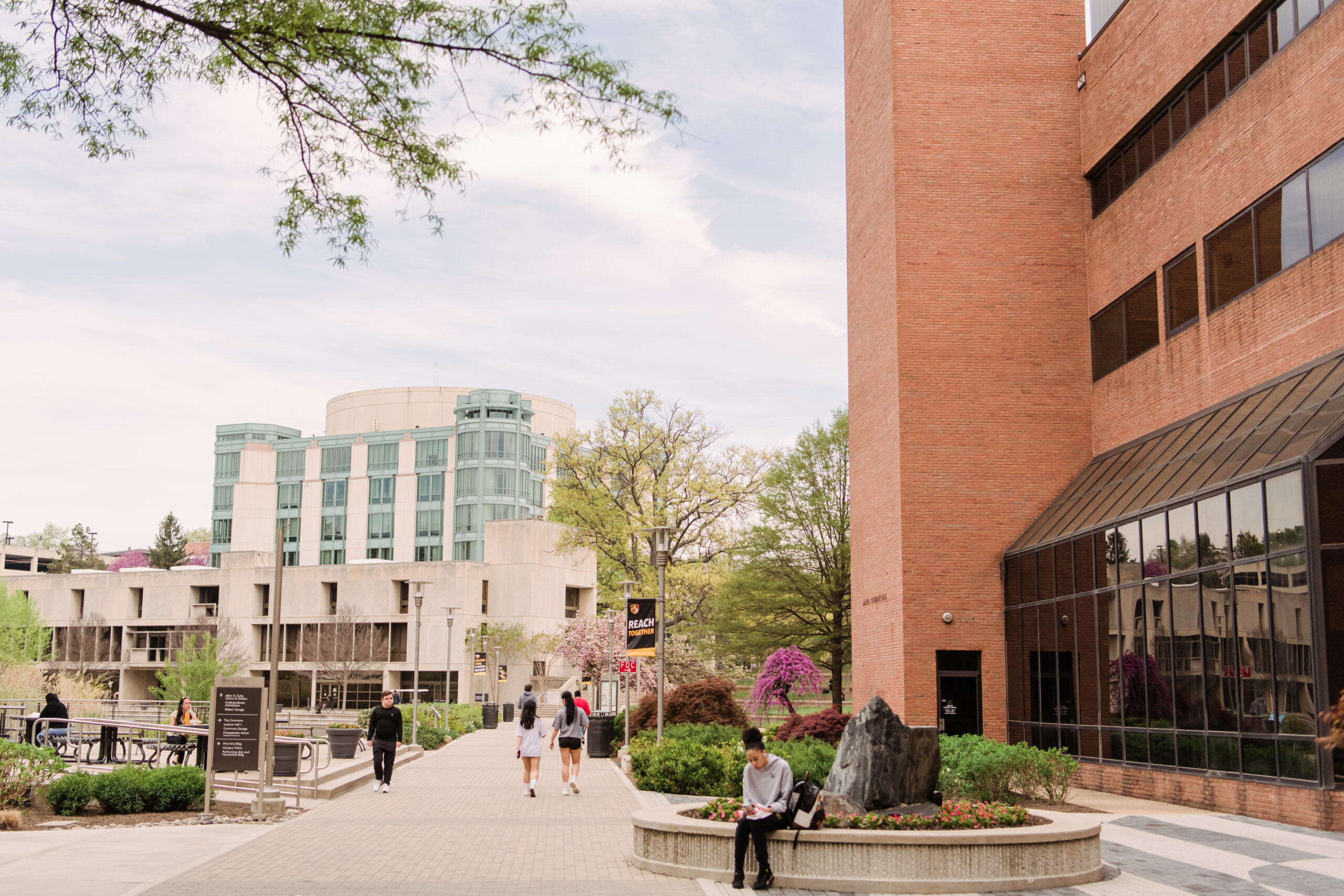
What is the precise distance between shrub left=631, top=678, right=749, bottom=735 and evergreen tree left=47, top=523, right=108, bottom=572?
414 ft

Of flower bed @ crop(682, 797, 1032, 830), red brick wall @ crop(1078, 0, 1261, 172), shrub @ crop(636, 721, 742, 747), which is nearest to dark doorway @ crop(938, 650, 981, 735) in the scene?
shrub @ crop(636, 721, 742, 747)

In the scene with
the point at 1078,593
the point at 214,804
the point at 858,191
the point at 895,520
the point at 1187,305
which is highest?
the point at 858,191

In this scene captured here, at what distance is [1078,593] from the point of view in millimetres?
24234

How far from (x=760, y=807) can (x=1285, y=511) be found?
10.4 m

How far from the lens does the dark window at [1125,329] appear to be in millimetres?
26125

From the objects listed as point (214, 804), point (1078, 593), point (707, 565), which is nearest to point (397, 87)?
point (214, 804)

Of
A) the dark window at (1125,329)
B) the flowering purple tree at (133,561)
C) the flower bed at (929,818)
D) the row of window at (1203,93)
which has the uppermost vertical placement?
the row of window at (1203,93)

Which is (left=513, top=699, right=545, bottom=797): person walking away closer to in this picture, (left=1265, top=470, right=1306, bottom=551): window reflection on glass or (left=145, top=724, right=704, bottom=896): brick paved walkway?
(left=145, top=724, right=704, bottom=896): brick paved walkway

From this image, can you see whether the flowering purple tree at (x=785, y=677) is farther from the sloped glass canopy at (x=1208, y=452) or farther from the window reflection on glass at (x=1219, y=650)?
the window reflection on glass at (x=1219, y=650)

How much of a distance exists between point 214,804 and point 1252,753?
1517cm

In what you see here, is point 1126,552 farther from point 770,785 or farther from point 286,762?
point 286,762

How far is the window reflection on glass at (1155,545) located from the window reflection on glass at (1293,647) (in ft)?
11.3

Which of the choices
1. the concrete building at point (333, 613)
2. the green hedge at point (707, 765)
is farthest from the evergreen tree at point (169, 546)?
the green hedge at point (707, 765)

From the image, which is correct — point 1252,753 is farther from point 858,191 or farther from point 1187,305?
point 858,191
